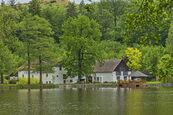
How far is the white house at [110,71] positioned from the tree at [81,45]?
1872cm

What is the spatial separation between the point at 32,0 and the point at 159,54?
220 feet

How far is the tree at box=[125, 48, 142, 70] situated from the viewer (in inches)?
4276

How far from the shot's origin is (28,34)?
8538cm

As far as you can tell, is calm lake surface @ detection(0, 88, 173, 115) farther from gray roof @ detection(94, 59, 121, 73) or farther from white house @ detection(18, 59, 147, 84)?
white house @ detection(18, 59, 147, 84)

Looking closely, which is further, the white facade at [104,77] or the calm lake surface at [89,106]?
the white facade at [104,77]

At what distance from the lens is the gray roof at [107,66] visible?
10762cm

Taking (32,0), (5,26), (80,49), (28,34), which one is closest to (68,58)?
(80,49)

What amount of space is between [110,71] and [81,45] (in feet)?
71.5

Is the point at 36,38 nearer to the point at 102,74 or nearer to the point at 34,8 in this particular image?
the point at 102,74

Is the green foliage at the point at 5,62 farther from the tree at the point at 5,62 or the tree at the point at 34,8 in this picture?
the tree at the point at 34,8

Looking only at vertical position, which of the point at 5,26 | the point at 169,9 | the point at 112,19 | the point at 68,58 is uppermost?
the point at 112,19

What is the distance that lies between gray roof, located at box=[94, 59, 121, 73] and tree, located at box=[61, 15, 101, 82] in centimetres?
1865

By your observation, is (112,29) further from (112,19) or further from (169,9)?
(169,9)

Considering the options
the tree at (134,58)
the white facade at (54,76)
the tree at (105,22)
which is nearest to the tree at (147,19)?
the white facade at (54,76)
